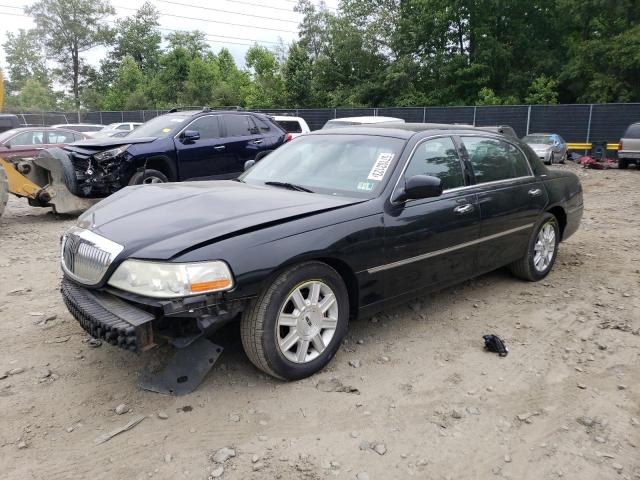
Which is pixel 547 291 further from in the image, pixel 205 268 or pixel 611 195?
pixel 611 195

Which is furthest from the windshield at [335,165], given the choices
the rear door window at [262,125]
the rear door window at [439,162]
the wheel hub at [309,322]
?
the rear door window at [262,125]

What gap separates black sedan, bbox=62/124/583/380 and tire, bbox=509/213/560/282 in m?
0.31

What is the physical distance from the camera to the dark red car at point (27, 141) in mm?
12250

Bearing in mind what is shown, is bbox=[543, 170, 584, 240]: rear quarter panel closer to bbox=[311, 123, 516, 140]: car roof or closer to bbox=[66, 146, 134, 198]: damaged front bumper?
bbox=[311, 123, 516, 140]: car roof

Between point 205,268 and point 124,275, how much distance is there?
18.9 inches

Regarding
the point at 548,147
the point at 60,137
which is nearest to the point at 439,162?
the point at 60,137

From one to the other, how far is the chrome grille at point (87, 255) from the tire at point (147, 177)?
201 inches

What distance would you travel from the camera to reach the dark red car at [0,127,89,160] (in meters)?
12.2

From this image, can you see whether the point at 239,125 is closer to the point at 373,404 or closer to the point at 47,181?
the point at 47,181

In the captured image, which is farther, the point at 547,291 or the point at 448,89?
the point at 448,89

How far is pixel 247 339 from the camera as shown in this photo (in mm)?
3117

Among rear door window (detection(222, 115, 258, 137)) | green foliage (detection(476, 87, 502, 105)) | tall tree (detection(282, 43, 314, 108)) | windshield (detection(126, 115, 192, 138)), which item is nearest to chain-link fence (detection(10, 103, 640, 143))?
green foliage (detection(476, 87, 502, 105))

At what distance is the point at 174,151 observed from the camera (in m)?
8.88

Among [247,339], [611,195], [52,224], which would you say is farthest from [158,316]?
[611,195]
